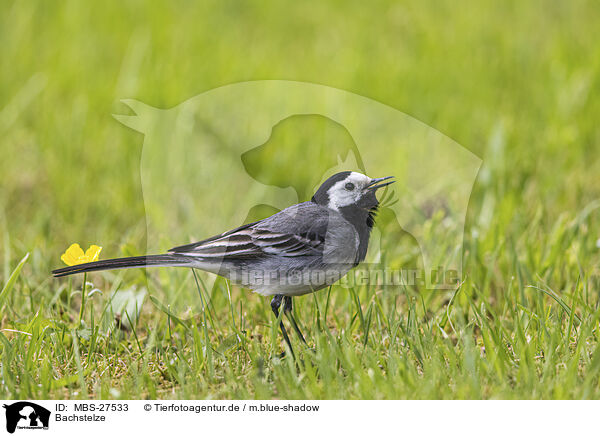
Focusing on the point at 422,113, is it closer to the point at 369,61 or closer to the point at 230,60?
the point at 369,61

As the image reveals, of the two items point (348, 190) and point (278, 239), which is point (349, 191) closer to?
point (348, 190)

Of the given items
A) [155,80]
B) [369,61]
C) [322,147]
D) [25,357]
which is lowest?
Answer: [25,357]

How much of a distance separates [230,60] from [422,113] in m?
2.12

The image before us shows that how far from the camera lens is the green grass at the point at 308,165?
2.80 meters

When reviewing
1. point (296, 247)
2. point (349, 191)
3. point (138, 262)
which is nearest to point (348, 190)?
point (349, 191)

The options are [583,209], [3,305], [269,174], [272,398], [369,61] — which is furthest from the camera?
[369,61]

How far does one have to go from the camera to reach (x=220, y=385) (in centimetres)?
279

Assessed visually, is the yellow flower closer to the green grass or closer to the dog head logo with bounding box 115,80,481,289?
the green grass

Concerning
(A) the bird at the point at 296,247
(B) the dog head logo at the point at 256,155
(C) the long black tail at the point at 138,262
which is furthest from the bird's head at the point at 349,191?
(C) the long black tail at the point at 138,262

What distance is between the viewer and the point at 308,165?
13.9 ft
